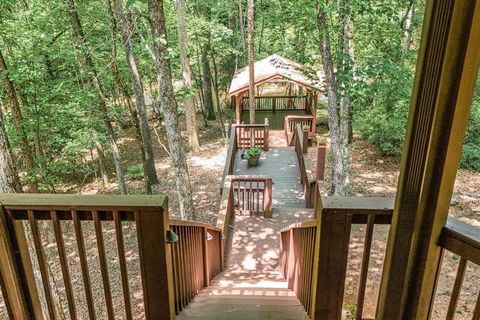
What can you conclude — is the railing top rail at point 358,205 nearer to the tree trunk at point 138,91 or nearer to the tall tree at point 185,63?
the tree trunk at point 138,91

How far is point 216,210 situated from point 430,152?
389 inches

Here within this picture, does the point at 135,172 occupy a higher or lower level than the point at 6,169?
lower

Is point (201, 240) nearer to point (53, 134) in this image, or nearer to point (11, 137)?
point (11, 137)

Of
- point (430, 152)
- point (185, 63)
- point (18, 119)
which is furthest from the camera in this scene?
point (185, 63)

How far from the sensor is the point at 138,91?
34.2 ft

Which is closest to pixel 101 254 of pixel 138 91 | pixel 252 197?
pixel 252 197

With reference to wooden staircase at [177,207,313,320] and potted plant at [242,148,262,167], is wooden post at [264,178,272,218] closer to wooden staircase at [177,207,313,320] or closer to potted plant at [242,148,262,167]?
wooden staircase at [177,207,313,320]

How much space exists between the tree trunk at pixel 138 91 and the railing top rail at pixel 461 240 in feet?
25.4

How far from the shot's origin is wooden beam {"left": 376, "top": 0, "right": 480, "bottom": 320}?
153cm

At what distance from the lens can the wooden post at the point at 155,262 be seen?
218cm

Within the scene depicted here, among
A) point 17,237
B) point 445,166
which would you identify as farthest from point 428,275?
point 17,237

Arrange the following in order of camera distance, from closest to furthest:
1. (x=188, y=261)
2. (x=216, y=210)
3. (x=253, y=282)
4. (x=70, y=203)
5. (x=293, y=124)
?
(x=70, y=203), (x=188, y=261), (x=253, y=282), (x=216, y=210), (x=293, y=124)

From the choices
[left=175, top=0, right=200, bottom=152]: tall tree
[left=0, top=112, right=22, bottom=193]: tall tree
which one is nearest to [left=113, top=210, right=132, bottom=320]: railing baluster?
[left=0, top=112, right=22, bottom=193]: tall tree

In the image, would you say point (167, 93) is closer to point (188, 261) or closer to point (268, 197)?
point (268, 197)
